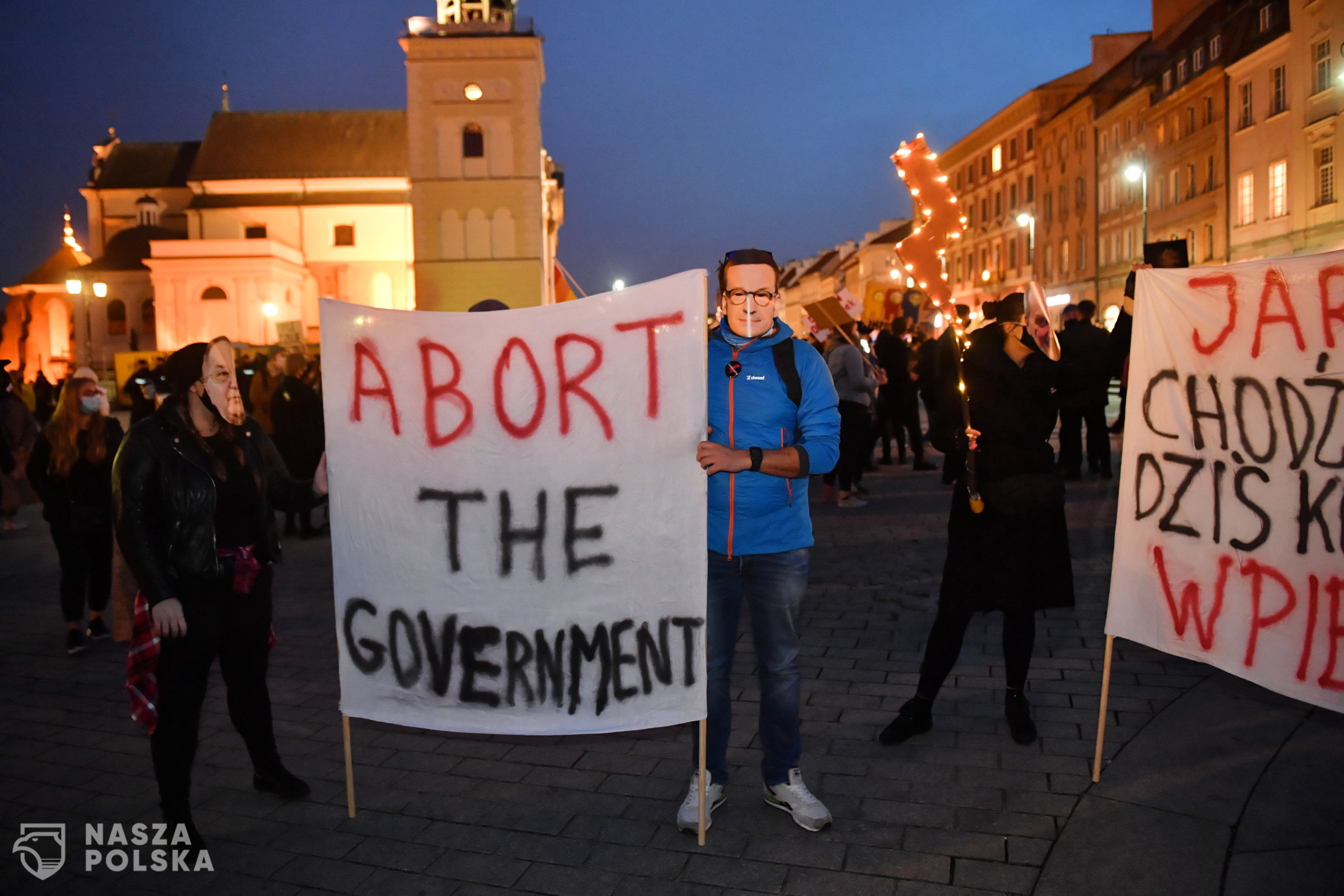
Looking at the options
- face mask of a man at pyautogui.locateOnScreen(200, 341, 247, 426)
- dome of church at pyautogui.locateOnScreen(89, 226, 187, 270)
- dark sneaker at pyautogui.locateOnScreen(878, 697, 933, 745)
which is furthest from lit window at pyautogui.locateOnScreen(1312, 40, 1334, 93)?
dome of church at pyautogui.locateOnScreen(89, 226, 187, 270)

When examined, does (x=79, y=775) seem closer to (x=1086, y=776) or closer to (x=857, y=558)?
(x=1086, y=776)

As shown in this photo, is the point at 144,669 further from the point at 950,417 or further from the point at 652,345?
the point at 950,417

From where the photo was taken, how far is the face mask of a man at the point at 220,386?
12.5ft

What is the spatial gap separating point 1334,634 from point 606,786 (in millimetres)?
2634

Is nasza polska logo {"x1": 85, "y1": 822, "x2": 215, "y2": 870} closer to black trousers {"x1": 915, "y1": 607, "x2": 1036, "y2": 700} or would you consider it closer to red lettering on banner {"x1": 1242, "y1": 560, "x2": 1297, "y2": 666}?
black trousers {"x1": 915, "y1": 607, "x2": 1036, "y2": 700}

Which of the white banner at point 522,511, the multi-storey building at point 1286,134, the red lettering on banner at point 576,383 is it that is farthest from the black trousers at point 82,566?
the multi-storey building at point 1286,134

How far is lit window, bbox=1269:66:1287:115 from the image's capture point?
112ft

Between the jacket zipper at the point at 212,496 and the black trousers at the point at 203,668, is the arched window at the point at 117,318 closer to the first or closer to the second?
the black trousers at the point at 203,668

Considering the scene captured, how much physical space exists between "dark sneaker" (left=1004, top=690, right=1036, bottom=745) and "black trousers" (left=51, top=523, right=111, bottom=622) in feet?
17.9

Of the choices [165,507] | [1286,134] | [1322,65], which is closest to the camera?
[165,507]

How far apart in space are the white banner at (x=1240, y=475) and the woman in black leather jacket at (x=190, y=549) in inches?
123

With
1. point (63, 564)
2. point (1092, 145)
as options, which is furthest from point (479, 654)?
point (1092, 145)

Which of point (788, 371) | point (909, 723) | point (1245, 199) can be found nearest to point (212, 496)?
point (788, 371)

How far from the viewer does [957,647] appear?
4.54 metres
